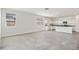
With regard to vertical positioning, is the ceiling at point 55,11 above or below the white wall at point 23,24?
above

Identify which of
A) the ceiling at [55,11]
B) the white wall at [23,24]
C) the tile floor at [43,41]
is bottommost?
the tile floor at [43,41]

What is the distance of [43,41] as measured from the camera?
9.37ft

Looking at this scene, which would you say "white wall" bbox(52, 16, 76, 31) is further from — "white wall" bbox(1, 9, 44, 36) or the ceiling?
"white wall" bbox(1, 9, 44, 36)

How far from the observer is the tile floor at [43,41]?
9.22ft

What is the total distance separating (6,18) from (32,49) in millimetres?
1232

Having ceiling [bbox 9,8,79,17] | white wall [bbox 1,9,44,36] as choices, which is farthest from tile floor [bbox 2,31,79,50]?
ceiling [bbox 9,8,79,17]

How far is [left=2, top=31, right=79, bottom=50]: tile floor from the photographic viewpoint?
2811 millimetres

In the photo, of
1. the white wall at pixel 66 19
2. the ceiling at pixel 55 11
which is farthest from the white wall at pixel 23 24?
the white wall at pixel 66 19

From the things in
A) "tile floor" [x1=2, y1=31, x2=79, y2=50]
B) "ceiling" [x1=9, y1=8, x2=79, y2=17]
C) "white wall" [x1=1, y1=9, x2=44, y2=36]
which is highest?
"ceiling" [x1=9, y1=8, x2=79, y2=17]

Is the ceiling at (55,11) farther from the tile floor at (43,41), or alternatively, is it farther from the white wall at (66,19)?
the tile floor at (43,41)
